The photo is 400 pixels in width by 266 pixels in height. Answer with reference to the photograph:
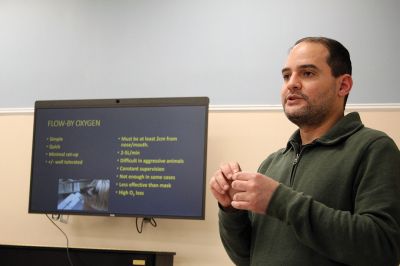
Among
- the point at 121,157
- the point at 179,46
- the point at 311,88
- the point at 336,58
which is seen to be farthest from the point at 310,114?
the point at 179,46

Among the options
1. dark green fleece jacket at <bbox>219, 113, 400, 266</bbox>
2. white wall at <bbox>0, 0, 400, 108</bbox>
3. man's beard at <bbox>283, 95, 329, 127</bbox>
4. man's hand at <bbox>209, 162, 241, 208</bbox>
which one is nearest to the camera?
dark green fleece jacket at <bbox>219, 113, 400, 266</bbox>

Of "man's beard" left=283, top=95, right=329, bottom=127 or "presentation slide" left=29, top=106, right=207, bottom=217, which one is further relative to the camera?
"presentation slide" left=29, top=106, right=207, bottom=217

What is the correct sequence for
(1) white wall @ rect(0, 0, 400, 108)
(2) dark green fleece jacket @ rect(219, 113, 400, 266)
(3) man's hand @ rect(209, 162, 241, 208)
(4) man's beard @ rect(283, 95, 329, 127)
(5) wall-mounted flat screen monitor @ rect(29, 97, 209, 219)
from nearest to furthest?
1. (2) dark green fleece jacket @ rect(219, 113, 400, 266)
2. (3) man's hand @ rect(209, 162, 241, 208)
3. (4) man's beard @ rect(283, 95, 329, 127)
4. (5) wall-mounted flat screen monitor @ rect(29, 97, 209, 219)
5. (1) white wall @ rect(0, 0, 400, 108)

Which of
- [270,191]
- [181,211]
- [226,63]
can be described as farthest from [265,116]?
[270,191]

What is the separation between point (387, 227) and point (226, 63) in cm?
177

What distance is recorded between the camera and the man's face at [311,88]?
1.56 meters

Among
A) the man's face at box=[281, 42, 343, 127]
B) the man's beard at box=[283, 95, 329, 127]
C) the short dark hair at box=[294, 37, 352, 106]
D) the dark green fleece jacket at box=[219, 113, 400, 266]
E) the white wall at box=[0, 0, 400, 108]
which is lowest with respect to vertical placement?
the dark green fleece jacket at box=[219, 113, 400, 266]

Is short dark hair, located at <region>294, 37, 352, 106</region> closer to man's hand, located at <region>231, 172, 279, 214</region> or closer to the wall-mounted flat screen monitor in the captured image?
→ man's hand, located at <region>231, 172, 279, 214</region>

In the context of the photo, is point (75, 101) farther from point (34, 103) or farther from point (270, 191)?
point (270, 191)

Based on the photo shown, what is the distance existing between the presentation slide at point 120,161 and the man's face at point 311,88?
3.23 ft

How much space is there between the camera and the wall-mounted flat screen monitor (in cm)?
252

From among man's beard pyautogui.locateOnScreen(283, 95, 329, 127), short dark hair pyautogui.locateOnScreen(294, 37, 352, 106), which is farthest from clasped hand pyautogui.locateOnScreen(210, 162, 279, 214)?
short dark hair pyautogui.locateOnScreen(294, 37, 352, 106)

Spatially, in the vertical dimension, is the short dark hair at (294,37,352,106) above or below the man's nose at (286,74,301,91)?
above

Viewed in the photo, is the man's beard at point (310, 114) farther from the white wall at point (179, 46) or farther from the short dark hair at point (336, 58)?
the white wall at point (179, 46)
